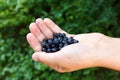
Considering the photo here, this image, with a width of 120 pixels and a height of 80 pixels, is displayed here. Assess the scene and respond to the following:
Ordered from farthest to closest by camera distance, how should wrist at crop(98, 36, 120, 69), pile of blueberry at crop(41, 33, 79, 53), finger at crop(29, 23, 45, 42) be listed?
finger at crop(29, 23, 45, 42)
pile of blueberry at crop(41, 33, 79, 53)
wrist at crop(98, 36, 120, 69)

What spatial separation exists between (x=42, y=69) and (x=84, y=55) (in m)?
1.13

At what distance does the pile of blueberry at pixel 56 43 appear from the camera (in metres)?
2.43

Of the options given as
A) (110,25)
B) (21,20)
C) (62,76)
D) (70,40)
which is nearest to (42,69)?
(62,76)

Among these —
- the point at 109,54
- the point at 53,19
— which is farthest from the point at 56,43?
the point at 53,19

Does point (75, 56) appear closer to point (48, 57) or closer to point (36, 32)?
point (48, 57)

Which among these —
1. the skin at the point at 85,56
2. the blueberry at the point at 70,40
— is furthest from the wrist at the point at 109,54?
the blueberry at the point at 70,40

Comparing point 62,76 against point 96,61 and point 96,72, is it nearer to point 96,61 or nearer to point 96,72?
point 96,72

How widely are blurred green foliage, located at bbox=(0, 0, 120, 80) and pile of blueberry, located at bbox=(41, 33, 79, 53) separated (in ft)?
2.84

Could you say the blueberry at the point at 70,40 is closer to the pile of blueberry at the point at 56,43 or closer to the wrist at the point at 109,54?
the pile of blueberry at the point at 56,43

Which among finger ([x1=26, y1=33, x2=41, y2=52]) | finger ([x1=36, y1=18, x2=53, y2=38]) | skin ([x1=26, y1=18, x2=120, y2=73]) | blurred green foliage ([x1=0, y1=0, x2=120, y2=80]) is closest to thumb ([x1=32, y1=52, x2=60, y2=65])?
skin ([x1=26, y1=18, x2=120, y2=73])

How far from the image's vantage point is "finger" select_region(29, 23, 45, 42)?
2.59m

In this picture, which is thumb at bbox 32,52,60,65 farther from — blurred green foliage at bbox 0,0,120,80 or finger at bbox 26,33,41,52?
blurred green foliage at bbox 0,0,120,80

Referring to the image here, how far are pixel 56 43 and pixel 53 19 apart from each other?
38.9 inches

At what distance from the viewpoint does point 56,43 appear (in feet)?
8.11
